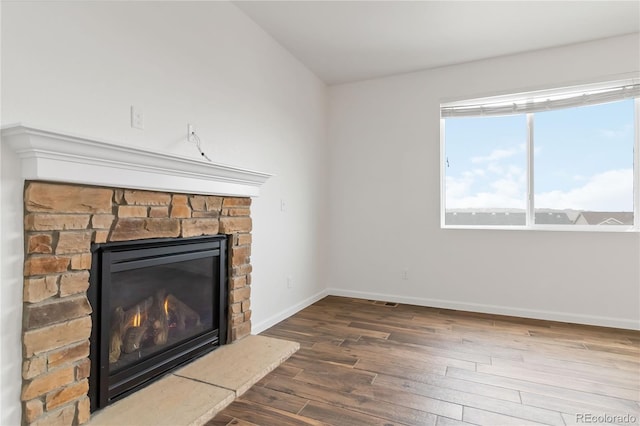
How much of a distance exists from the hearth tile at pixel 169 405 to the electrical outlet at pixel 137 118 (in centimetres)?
141

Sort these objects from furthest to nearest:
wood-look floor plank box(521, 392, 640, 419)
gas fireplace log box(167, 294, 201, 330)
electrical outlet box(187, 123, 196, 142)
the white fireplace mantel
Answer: electrical outlet box(187, 123, 196, 142) < gas fireplace log box(167, 294, 201, 330) < wood-look floor plank box(521, 392, 640, 419) < the white fireplace mantel

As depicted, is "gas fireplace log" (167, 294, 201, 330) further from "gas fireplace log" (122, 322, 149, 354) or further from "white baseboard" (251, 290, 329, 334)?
"white baseboard" (251, 290, 329, 334)

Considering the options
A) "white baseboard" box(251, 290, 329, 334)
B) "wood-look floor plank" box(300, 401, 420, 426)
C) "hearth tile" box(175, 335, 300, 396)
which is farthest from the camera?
"white baseboard" box(251, 290, 329, 334)

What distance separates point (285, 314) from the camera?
3.34m

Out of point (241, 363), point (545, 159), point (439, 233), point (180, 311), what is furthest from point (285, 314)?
point (545, 159)

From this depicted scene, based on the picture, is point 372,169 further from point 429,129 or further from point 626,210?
point 626,210

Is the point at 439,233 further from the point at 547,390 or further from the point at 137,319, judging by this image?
the point at 137,319

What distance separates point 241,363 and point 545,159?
343 centimetres

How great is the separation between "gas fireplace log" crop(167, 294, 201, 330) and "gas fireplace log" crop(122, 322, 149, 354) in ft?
0.64

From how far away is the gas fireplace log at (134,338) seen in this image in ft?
5.85

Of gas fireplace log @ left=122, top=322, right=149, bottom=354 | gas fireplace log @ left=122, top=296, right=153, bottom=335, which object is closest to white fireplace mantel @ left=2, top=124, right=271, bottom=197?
gas fireplace log @ left=122, top=296, right=153, bottom=335

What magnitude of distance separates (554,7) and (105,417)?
3.94 m

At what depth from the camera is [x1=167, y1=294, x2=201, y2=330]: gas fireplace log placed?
2.08 metres

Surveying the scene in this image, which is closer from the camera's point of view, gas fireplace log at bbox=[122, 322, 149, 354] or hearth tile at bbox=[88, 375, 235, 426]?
hearth tile at bbox=[88, 375, 235, 426]
